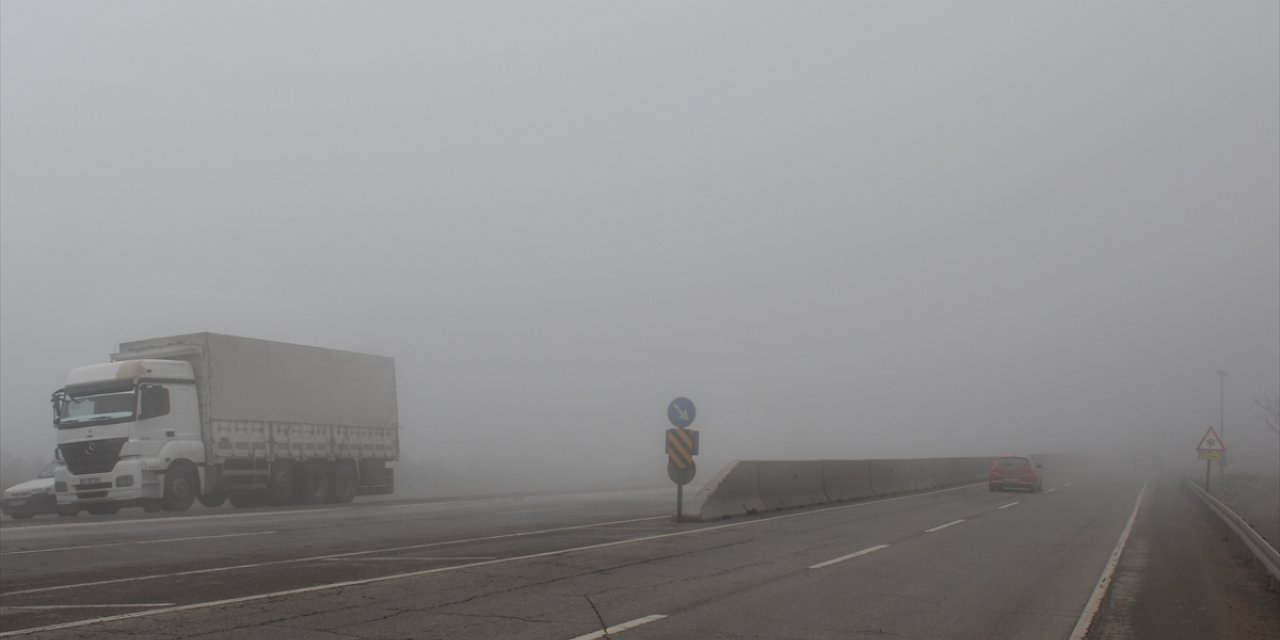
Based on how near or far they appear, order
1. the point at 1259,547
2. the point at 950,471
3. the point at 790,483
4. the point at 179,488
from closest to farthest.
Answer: the point at 1259,547 < the point at 179,488 < the point at 790,483 < the point at 950,471

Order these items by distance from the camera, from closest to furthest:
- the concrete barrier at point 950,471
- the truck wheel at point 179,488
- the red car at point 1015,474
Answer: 1. the truck wheel at point 179,488
2. the red car at point 1015,474
3. the concrete barrier at point 950,471

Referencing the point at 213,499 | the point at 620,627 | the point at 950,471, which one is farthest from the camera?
the point at 950,471

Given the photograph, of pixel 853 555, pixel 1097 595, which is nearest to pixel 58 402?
pixel 853 555

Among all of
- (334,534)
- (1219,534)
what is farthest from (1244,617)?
(334,534)

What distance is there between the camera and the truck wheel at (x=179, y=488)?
2455 cm

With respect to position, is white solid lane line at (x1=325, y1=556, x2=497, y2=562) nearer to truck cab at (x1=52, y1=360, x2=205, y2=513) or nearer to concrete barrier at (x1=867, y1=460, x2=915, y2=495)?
truck cab at (x1=52, y1=360, x2=205, y2=513)

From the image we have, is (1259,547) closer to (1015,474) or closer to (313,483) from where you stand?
(1015,474)

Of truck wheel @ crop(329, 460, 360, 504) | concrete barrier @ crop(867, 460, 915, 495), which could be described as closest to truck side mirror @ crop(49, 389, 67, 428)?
truck wheel @ crop(329, 460, 360, 504)

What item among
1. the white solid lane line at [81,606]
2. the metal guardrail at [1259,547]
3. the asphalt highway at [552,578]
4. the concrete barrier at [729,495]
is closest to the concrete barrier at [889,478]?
the concrete barrier at [729,495]

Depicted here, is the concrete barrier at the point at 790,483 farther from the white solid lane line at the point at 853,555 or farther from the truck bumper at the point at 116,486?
the truck bumper at the point at 116,486

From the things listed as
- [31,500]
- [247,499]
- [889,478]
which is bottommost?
[889,478]

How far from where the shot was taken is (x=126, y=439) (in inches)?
940

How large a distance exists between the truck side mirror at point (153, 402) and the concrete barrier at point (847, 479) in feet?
59.0

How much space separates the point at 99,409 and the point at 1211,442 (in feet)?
126
